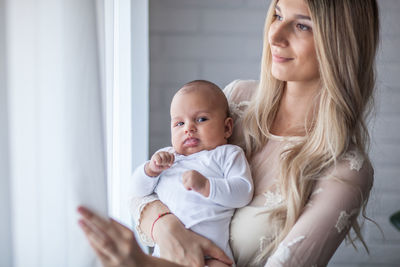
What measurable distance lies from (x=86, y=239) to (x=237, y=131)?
95 cm

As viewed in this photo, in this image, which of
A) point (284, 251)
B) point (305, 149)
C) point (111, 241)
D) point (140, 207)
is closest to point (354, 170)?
point (305, 149)

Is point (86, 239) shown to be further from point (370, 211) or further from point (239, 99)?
point (370, 211)

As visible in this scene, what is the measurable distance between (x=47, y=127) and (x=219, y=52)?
74.7 inches

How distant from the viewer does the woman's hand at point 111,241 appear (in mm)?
652

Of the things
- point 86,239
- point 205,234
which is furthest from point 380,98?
point 86,239

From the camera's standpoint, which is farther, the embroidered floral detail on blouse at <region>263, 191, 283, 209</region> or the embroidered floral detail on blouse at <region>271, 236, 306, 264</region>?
the embroidered floral detail on blouse at <region>263, 191, 283, 209</region>

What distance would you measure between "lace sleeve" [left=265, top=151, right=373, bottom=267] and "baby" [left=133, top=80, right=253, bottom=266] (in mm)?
162

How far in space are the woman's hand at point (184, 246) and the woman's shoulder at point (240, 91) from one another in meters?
0.51

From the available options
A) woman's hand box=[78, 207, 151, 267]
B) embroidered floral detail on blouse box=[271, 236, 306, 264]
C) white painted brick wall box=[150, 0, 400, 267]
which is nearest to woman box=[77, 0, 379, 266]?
embroidered floral detail on blouse box=[271, 236, 306, 264]

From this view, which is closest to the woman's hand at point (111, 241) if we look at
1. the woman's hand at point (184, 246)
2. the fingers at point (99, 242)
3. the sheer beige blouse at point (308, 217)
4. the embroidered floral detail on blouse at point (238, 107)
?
the fingers at point (99, 242)

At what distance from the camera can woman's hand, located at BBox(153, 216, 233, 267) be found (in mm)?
1247

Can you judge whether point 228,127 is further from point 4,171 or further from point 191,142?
point 4,171

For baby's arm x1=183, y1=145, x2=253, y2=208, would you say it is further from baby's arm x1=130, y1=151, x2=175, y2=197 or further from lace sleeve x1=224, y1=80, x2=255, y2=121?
lace sleeve x1=224, y1=80, x2=255, y2=121

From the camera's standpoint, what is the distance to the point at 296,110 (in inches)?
60.7
